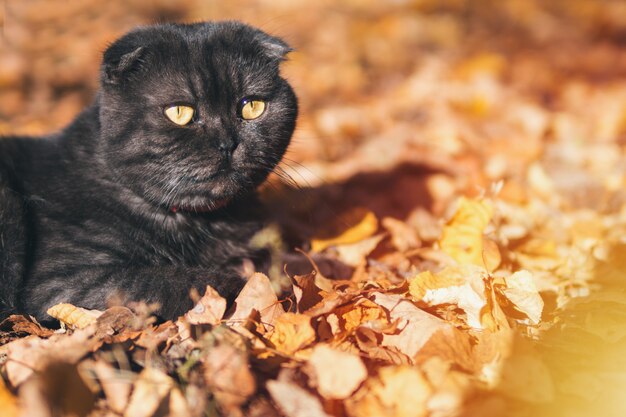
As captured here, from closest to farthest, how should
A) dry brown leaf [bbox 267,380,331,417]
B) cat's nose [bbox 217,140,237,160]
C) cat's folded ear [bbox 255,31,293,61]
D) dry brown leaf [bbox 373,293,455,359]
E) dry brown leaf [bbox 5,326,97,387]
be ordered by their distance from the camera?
dry brown leaf [bbox 267,380,331,417]
dry brown leaf [bbox 5,326,97,387]
dry brown leaf [bbox 373,293,455,359]
cat's nose [bbox 217,140,237,160]
cat's folded ear [bbox 255,31,293,61]

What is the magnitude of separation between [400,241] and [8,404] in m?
1.74

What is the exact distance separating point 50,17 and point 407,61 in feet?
11.2

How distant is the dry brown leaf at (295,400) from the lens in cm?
137

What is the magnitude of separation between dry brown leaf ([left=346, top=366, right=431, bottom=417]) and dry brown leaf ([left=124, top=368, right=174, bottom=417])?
0.45m

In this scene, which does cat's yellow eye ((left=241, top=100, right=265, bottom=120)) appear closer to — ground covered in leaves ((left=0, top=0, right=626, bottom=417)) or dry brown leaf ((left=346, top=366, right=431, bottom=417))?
ground covered in leaves ((left=0, top=0, right=626, bottom=417))

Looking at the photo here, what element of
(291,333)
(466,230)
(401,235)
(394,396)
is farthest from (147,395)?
(401,235)

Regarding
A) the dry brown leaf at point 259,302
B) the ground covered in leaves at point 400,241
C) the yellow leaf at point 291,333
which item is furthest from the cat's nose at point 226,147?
the yellow leaf at point 291,333

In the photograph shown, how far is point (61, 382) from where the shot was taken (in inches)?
54.0

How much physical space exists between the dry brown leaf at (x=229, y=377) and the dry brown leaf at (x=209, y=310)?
0.28m

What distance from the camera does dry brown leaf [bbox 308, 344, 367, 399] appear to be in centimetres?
144

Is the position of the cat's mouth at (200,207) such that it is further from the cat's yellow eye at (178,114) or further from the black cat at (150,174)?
the cat's yellow eye at (178,114)

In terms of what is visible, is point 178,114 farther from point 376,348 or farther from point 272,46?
point 376,348

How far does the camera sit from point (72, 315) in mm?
1885

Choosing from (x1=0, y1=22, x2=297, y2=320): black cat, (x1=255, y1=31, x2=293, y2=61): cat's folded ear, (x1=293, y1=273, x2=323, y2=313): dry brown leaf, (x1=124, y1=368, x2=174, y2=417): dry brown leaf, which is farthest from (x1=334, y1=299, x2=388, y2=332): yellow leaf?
(x1=255, y1=31, x2=293, y2=61): cat's folded ear
